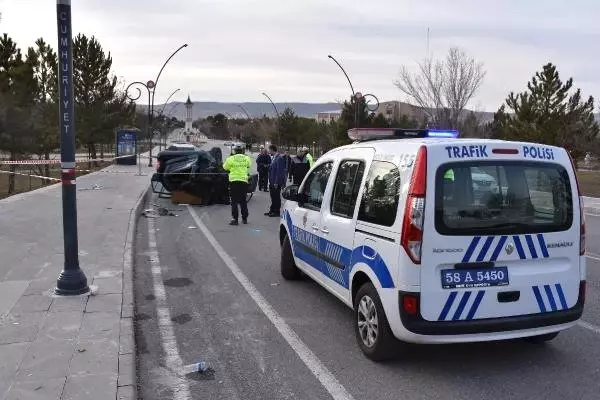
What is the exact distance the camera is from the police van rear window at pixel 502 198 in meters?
4.28

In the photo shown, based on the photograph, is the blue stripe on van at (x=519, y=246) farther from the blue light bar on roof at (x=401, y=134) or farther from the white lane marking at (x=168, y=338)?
the white lane marking at (x=168, y=338)

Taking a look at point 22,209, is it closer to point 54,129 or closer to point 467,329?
point 467,329

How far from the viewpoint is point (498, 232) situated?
4.34 m

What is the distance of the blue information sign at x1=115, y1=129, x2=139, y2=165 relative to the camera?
116 ft

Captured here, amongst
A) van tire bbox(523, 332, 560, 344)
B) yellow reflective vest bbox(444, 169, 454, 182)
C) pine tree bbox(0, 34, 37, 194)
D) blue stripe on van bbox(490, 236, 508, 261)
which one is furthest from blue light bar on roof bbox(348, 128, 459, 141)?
pine tree bbox(0, 34, 37, 194)

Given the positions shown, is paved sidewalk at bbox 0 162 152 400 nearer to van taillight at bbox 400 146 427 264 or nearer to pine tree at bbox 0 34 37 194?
van taillight at bbox 400 146 427 264

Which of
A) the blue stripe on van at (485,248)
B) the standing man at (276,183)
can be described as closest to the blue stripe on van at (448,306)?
the blue stripe on van at (485,248)

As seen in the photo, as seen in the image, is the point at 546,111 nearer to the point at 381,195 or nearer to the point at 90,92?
the point at 90,92

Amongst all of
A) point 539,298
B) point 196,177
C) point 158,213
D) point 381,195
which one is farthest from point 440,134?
point 196,177

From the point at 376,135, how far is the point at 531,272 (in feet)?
6.84

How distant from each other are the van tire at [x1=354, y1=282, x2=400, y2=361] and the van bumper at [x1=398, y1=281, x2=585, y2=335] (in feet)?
1.02

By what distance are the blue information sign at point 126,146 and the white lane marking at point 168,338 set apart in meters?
28.4

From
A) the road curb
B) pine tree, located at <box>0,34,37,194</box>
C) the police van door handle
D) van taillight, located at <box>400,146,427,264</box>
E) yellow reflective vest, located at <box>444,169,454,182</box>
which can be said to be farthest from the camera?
pine tree, located at <box>0,34,37,194</box>

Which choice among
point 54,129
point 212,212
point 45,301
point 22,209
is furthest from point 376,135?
point 54,129
